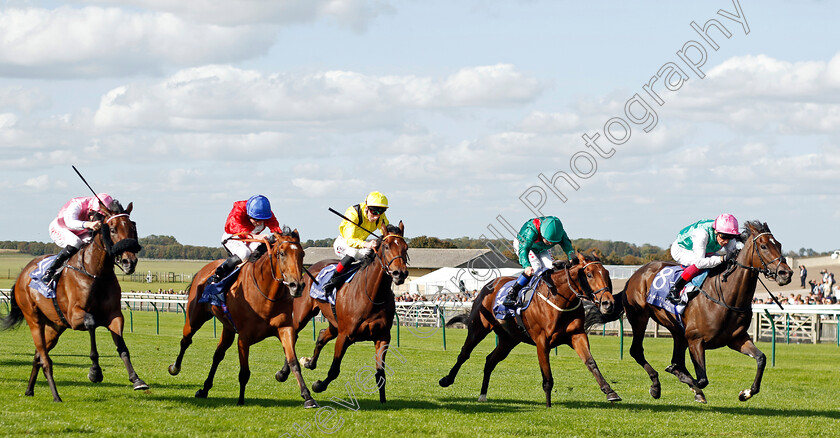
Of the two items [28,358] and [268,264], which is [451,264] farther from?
[268,264]

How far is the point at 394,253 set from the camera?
868cm

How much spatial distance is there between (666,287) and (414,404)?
10.1 ft

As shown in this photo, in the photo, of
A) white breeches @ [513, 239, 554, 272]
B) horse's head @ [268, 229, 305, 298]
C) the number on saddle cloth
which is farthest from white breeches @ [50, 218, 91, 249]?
white breeches @ [513, 239, 554, 272]

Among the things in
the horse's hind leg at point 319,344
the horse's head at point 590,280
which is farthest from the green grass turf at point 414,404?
the horse's head at point 590,280

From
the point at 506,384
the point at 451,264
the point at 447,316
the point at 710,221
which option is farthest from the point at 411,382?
the point at 451,264

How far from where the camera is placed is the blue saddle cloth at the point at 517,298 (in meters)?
9.75

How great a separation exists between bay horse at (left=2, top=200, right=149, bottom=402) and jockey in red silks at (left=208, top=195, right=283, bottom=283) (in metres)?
1.00

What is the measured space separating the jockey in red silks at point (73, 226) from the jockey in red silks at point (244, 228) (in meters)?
1.24

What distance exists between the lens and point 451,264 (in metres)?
62.9

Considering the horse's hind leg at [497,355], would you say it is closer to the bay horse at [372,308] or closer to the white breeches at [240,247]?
the bay horse at [372,308]

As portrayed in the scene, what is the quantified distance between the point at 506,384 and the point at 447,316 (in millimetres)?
13899

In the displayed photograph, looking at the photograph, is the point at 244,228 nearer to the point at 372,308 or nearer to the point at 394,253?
the point at 372,308

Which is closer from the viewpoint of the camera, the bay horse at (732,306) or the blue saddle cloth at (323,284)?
the bay horse at (732,306)

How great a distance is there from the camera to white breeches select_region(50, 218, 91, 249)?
9461mm
